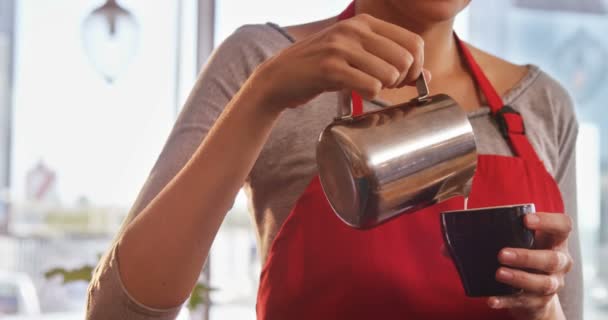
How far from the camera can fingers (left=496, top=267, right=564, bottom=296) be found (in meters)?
0.84

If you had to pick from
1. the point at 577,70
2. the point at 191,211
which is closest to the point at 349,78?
the point at 191,211

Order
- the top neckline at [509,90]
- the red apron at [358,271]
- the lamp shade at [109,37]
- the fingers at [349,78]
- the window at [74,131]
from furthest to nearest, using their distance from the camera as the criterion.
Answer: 1. the window at [74,131]
2. the lamp shade at [109,37]
3. the top neckline at [509,90]
4. the red apron at [358,271]
5. the fingers at [349,78]

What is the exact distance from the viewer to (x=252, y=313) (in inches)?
129

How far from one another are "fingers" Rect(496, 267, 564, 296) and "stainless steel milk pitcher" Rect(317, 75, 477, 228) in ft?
0.34

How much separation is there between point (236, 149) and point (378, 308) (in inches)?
11.3

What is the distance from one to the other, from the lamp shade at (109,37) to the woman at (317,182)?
6.60 ft

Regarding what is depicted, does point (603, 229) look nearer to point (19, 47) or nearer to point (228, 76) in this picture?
point (19, 47)

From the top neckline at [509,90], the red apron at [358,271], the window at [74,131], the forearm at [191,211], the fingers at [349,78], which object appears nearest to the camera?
the fingers at [349,78]

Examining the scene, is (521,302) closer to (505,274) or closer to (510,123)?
(505,274)

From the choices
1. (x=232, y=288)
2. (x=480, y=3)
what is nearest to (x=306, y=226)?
(x=232, y=288)

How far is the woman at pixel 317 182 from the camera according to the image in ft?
2.55

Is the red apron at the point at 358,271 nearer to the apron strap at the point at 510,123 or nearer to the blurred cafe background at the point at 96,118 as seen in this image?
the apron strap at the point at 510,123

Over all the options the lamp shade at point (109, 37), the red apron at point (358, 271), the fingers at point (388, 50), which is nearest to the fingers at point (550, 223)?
the red apron at point (358, 271)

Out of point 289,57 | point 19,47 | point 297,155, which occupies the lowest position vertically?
point 19,47
